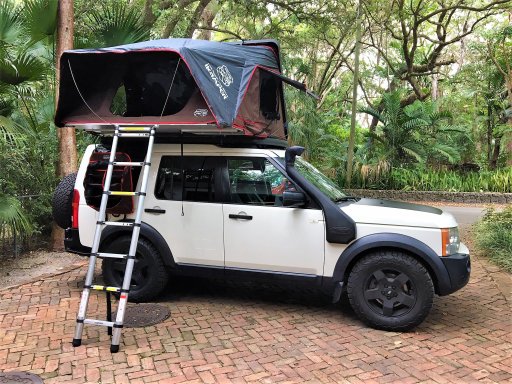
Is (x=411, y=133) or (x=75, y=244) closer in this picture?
(x=75, y=244)

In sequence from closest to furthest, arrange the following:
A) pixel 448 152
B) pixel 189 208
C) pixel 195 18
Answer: pixel 189 208
pixel 195 18
pixel 448 152

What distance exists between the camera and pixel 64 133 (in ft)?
24.7

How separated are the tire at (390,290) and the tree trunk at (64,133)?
528cm

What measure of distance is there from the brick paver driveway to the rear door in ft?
2.31

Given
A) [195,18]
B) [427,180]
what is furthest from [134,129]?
[427,180]

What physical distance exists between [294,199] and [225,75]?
1514 mm

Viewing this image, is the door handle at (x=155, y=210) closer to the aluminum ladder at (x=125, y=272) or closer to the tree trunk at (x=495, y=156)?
the aluminum ladder at (x=125, y=272)

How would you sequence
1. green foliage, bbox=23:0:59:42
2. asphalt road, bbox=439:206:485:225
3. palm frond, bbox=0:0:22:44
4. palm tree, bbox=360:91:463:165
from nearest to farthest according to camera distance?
palm frond, bbox=0:0:22:44
green foliage, bbox=23:0:59:42
asphalt road, bbox=439:206:485:225
palm tree, bbox=360:91:463:165

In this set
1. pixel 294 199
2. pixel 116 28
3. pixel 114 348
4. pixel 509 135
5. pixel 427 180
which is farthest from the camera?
pixel 427 180

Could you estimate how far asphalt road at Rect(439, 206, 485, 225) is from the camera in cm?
1120

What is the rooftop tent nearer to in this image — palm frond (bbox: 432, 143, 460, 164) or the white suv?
the white suv

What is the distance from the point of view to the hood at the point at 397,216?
14.6ft

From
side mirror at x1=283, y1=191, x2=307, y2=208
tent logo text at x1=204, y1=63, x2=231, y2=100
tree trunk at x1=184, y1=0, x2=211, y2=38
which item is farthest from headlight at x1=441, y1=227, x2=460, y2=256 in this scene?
tree trunk at x1=184, y1=0, x2=211, y2=38

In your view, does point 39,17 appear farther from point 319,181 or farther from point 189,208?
point 319,181
